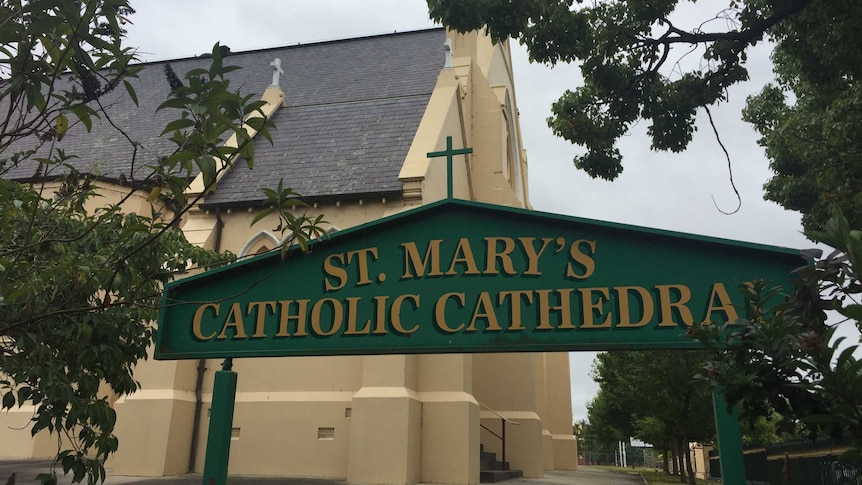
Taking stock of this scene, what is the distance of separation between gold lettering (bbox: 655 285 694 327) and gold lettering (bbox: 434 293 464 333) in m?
1.47

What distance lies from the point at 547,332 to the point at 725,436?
4.60 feet

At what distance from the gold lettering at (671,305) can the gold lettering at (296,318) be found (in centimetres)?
276

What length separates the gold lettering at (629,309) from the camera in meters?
4.64

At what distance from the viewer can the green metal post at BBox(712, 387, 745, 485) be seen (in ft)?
14.3

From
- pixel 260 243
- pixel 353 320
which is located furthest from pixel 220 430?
pixel 260 243

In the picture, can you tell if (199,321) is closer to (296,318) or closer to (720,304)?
(296,318)

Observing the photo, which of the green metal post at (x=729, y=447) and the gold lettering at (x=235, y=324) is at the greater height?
the gold lettering at (x=235, y=324)

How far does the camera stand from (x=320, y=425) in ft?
44.1

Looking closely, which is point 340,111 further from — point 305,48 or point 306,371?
point 305,48

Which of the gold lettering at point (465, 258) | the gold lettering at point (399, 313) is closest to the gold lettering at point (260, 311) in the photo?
the gold lettering at point (399, 313)

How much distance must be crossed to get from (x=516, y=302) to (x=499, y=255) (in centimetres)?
41

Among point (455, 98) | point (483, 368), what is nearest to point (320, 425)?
point (483, 368)

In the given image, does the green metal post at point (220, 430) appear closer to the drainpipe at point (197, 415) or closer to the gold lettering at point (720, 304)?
the gold lettering at point (720, 304)

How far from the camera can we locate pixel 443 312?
5.02 meters
